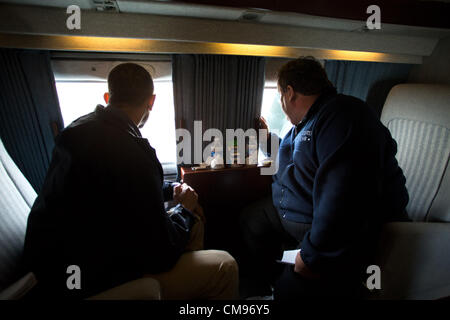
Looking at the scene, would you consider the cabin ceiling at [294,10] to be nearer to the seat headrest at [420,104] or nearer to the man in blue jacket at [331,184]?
the man in blue jacket at [331,184]

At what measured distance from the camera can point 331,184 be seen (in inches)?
41.5

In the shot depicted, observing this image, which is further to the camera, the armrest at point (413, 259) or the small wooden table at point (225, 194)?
the small wooden table at point (225, 194)

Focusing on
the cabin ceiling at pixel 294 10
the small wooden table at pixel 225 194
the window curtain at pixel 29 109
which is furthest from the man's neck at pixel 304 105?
the window curtain at pixel 29 109

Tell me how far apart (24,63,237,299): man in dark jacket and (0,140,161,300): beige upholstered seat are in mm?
69

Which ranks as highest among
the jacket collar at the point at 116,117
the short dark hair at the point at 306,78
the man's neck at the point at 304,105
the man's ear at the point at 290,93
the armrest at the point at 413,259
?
the short dark hair at the point at 306,78

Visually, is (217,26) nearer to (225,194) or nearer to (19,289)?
(225,194)

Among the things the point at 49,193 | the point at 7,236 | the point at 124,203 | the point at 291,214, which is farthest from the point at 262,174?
the point at 7,236

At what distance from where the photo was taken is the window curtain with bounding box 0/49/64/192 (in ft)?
4.85

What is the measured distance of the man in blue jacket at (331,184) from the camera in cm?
103

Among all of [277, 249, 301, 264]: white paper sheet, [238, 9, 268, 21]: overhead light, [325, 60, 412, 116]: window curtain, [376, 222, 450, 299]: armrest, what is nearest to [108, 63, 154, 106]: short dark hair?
[238, 9, 268, 21]: overhead light

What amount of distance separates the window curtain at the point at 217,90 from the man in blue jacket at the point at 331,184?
606 mm

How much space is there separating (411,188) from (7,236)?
257 cm

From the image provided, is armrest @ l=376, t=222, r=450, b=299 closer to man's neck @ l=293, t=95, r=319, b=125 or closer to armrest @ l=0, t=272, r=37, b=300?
man's neck @ l=293, t=95, r=319, b=125

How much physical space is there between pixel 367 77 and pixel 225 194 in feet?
6.25
